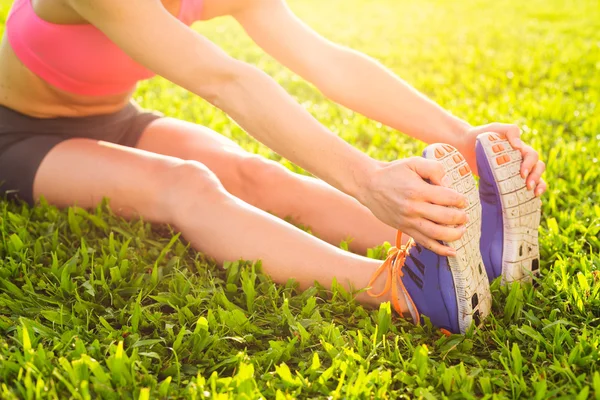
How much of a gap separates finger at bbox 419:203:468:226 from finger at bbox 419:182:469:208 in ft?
0.04

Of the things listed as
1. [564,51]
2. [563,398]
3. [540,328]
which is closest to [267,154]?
[540,328]

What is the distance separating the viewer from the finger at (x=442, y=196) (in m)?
1.44

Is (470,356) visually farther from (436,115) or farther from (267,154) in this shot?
(267,154)

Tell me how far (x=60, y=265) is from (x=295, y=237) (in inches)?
25.4

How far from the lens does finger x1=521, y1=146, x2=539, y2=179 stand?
178 centimetres

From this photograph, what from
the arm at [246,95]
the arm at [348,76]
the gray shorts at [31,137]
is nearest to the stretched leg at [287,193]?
the gray shorts at [31,137]

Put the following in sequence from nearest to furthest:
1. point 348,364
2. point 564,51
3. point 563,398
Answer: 1. point 563,398
2. point 348,364
3. point 564,51

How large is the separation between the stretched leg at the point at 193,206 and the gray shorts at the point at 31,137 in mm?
39

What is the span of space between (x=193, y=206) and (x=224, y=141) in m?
0.50

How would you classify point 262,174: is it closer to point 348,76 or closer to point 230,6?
point 348,76

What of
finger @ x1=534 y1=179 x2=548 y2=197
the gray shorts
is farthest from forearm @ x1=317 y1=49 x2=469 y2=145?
the gray shorts

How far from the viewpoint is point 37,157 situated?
204cm

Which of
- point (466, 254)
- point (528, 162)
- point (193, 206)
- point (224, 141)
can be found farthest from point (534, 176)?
point (224, 141)

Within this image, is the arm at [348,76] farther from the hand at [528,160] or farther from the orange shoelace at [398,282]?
the orange shoelace at [398,282]
